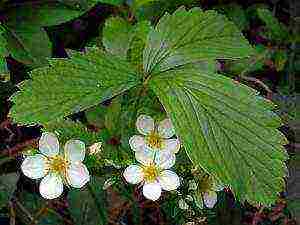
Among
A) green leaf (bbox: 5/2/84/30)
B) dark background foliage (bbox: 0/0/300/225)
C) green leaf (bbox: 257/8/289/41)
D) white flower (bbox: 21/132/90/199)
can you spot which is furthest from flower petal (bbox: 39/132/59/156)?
green leaf (bbox: 257/8/289/41)

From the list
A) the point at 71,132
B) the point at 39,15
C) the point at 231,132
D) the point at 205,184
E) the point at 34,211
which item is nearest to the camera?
the point at 231,132

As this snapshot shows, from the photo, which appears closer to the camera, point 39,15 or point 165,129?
point 165,129

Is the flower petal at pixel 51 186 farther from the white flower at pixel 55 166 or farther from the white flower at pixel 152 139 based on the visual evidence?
the white flower at pixel 152 139

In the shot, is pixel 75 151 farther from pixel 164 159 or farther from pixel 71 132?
pixel 164 159

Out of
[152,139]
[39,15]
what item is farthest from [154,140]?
[39,15]

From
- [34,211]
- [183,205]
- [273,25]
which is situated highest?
[273,25]

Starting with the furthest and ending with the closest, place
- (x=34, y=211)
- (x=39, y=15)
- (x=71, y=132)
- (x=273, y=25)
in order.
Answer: (x=273, y=25) < (x=39, y=15) < (x=34, y=211) < (x=71, y=132)

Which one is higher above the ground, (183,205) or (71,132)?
(71,132)

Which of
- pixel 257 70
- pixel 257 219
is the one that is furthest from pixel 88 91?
pixel 257 70
